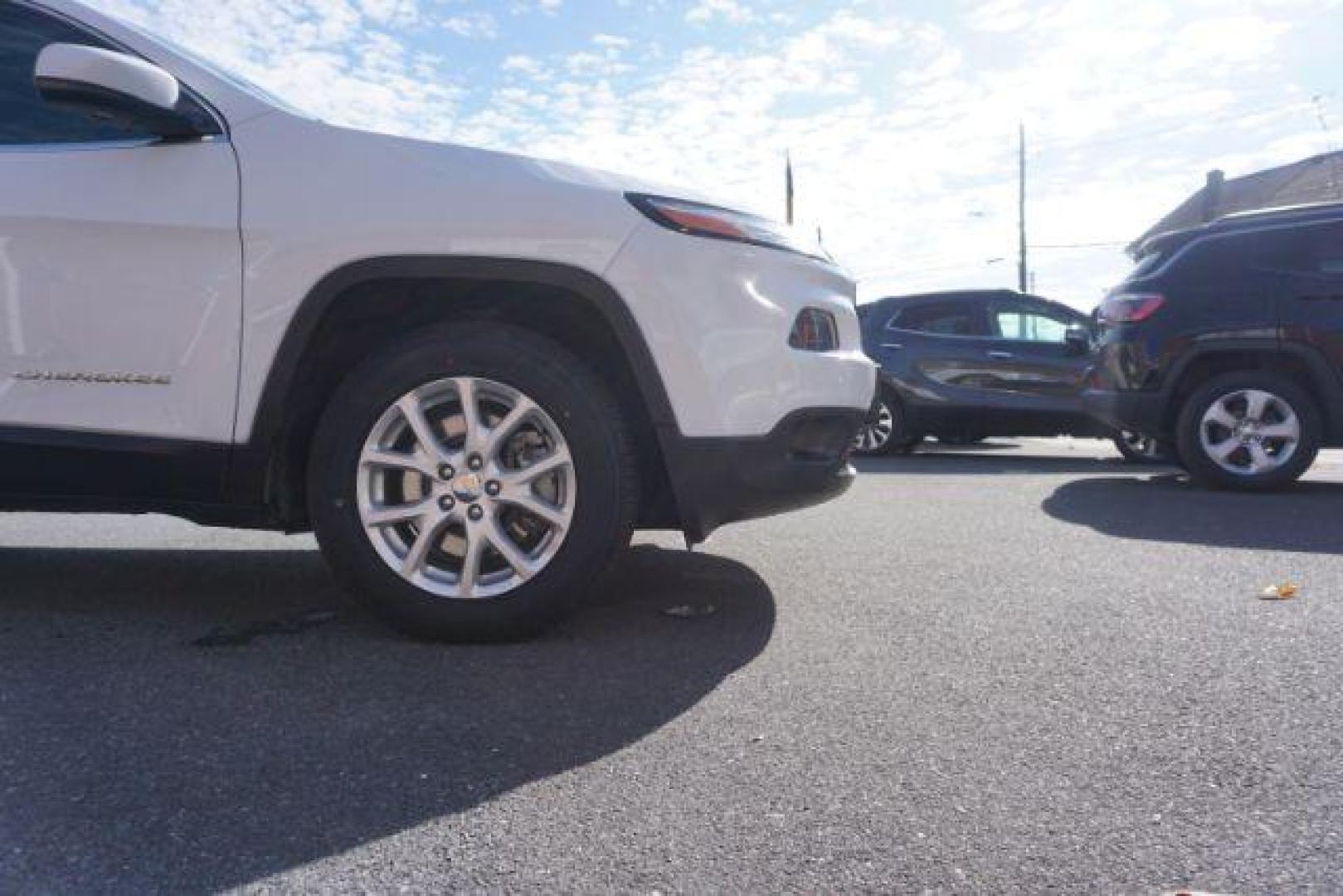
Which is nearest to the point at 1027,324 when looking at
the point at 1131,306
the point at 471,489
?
the point at 1131,306

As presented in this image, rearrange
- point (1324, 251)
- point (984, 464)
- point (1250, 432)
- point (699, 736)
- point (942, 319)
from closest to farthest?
point (699, 736)
point (1324, 251)
point (1250, 432)
point (984, 464)
point (942, 319)

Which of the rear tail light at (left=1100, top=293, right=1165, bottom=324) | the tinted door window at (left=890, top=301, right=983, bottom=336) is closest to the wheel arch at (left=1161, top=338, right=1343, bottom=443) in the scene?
the rear tail light at (left=1100, top=293, right=1165, bottom=324)

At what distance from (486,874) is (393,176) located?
188 centimetres

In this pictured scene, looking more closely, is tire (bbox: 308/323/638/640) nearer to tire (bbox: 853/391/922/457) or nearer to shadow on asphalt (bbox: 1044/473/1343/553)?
shadow on asphalt (bbox: 1044/473/1343/553)

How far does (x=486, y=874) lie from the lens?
5.03ft

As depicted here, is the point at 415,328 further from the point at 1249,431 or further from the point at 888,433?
the point at 888,433

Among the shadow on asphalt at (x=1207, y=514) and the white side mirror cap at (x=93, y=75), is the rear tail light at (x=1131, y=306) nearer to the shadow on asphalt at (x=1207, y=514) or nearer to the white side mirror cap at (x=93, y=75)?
the shadow on asphalt at (x=1207, y=514)

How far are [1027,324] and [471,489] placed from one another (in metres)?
7.88

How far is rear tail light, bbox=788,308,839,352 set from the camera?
292 cm

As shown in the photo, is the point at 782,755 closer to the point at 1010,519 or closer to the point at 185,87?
the point at 185,87

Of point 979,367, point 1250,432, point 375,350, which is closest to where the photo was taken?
point 375,350

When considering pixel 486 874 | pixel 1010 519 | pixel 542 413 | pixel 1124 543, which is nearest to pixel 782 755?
pixel 486 874

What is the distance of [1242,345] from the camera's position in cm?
609

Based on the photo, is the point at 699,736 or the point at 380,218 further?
the point at 380,218
